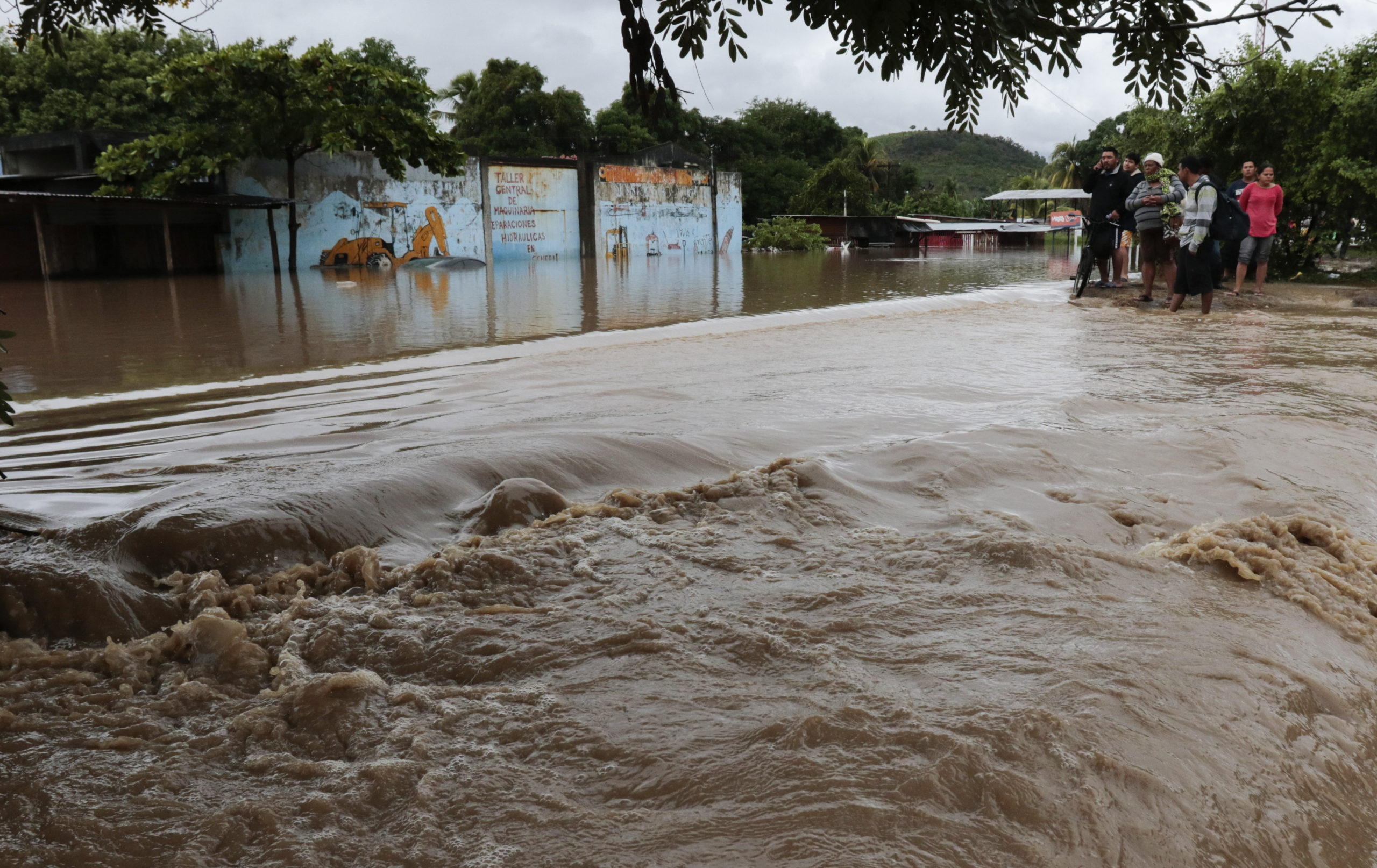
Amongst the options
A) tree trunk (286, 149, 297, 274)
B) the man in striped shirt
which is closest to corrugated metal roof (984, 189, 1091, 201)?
tree trunk (286, 149, 297, 274)

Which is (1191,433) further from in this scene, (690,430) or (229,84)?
(229,84)

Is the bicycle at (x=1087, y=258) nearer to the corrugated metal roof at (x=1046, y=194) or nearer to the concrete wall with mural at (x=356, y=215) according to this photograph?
the concrete wall with mural at (x=356, y=215)

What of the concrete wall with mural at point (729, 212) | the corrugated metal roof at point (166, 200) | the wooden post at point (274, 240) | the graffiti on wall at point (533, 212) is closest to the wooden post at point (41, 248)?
the corrugated metal roof at point (166, 200)


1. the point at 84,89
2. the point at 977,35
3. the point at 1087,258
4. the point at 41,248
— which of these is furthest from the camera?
the point at 84,89

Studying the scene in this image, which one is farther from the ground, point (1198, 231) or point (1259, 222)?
point (1259, 222)

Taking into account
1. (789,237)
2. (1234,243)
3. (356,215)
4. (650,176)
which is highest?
(650,176)

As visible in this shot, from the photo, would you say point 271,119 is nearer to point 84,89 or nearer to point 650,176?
point 84,89

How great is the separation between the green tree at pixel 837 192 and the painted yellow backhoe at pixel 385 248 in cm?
2788

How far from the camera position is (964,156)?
11719 centimetres

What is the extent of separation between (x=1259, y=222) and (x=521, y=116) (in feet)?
129

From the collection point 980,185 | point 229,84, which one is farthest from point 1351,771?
point 980,185

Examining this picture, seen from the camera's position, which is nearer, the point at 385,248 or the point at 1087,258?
the point at 1087,258

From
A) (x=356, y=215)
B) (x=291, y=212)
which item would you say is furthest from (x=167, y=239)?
(x=356, y=215)

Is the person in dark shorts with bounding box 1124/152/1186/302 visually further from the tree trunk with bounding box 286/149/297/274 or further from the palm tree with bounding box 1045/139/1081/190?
the palm tree with bounding box 1045/139/1081/190
